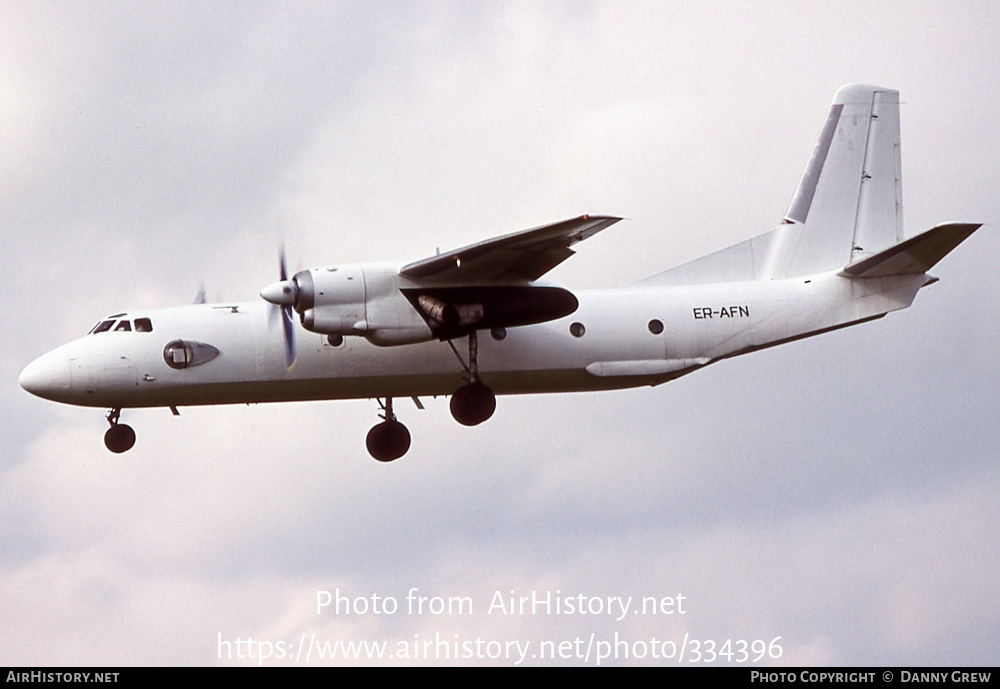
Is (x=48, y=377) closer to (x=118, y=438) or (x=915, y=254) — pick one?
(x=118, y=438)

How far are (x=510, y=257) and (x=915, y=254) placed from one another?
7.08m

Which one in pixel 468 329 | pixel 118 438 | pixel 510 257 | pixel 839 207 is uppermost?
pixel 839 207

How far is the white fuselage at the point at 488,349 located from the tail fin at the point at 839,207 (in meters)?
0.72

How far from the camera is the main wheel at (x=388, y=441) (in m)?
28.3

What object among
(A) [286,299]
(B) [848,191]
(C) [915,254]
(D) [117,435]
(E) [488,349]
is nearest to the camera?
(A) [286,299]

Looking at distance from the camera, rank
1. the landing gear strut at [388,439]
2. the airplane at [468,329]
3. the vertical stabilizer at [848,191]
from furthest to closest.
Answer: the vertical stabilizer at [848,191], the landing gear strut at [388,439], the airplane at [468,329]

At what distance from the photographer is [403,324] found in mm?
25000

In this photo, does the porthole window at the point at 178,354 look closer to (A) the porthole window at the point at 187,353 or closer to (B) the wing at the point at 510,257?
(A) the porthole window at the point at 187,353

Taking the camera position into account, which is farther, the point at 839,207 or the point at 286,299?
the point at 839,207

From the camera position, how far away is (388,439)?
92.8 ft

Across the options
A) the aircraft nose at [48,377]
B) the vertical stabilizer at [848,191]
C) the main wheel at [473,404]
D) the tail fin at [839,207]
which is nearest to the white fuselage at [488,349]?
the aircraft nose at [48,377]

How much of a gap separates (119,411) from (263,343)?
8.94 feet

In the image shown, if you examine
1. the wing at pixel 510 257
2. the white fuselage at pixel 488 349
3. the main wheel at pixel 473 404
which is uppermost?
the wing at pixel 510 257

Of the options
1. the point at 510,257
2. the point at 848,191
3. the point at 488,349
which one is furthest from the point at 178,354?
the point at 848,191
